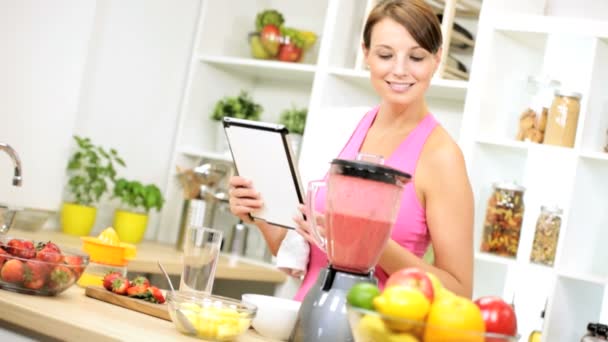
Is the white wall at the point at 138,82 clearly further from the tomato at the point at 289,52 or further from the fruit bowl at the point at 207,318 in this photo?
the fruit bowl at the point at 207,318

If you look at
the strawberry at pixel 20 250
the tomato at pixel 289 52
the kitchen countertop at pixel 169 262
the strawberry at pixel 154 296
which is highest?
the tomato at pixel 289 52

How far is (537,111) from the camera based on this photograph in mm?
3125

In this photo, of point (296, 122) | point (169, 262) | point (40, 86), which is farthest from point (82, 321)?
point (296, 122)

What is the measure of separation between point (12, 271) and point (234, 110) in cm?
214

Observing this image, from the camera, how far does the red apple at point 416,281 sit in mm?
1246

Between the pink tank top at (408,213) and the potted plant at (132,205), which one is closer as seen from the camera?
the pink tank top at (408,213)

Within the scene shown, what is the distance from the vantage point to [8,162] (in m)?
3.11

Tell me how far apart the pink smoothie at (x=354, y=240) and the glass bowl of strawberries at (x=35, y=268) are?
0.61 m

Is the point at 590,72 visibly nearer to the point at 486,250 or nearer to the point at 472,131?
the point at 472,131

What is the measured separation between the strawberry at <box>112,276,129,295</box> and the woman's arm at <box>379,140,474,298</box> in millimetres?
544

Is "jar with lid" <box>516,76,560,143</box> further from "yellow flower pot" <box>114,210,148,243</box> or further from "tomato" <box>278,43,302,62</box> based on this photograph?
"yellow flower pot" <box>114,210,148,243</box>

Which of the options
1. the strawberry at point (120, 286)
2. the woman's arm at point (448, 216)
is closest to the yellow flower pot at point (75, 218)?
the strawberry at point (120, 286)

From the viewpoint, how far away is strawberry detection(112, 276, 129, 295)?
186 centimetres

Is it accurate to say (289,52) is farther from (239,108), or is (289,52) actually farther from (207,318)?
(207,318)
